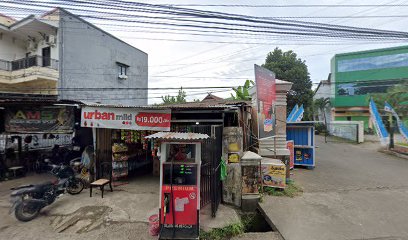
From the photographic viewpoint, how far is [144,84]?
71.7 ft

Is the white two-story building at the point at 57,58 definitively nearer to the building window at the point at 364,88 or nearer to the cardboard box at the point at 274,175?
the cardboard box at the point at 274,175

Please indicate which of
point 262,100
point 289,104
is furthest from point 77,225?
point 289,104

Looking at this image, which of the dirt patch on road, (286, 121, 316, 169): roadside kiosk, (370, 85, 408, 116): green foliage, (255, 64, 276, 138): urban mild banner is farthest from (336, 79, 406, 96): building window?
the dirt patch on road

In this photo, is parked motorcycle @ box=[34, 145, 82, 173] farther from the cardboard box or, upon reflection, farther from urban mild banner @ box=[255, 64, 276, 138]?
urban mild banner @ box=[255, 64, 276, 138]

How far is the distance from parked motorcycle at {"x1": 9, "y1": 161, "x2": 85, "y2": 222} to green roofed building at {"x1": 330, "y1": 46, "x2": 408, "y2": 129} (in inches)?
1117

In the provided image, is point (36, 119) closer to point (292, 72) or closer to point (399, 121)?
point (399, 121)

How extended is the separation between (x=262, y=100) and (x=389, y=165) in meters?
10.1

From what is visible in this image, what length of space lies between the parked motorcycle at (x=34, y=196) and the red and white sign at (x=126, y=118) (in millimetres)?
2007

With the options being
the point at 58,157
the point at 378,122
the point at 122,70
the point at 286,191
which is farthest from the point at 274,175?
the point at 122,70

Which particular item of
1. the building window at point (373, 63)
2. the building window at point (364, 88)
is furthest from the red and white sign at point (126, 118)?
the building window at point (373, 63)

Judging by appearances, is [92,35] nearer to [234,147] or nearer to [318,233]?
[234,147]

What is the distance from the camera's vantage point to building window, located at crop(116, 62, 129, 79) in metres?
18.5

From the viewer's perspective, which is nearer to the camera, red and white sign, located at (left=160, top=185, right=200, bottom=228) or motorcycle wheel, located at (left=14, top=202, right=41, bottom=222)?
red and white sign, located at (left=160, top=185, right=200, bottom=228)

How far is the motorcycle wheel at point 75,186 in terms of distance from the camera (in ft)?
22.4
